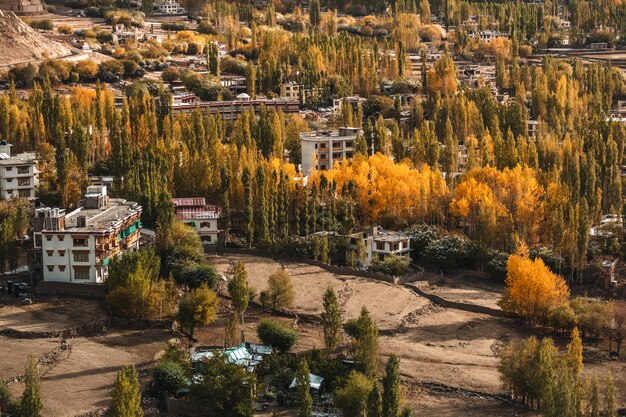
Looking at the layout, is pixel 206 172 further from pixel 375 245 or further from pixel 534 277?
pixel 534 277

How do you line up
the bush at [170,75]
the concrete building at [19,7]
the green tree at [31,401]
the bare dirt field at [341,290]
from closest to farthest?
the green tree at [31,401]
the bare dirt field at [341,290]
the bush at [170,75]
the concrete building at [19,7]

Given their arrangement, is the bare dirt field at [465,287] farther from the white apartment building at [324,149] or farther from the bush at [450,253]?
the white apartment building at [324,149]

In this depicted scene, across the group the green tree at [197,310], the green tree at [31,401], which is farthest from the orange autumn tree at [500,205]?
the green tree at [31,401]

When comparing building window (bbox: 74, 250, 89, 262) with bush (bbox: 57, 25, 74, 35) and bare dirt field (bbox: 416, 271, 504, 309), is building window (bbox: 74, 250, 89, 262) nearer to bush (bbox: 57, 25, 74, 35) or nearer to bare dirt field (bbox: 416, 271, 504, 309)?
bare dirt field (bbox: 416, 271, 504, 309)

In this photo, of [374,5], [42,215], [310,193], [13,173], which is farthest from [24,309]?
[374,5]

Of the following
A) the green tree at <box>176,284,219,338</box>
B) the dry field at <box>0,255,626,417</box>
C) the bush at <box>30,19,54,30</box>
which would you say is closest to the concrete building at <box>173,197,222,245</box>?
the dry field at <box>0,255,626,417</box>
